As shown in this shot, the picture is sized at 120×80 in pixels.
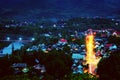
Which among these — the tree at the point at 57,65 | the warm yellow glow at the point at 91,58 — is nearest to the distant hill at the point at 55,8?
the warm yellow glow at the point at 91,58

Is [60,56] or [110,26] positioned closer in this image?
[60,56]

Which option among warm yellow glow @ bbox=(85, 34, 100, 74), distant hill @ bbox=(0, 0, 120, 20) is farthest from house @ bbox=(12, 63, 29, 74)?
distant hill @ bbox=(0, 0, 120, 20)

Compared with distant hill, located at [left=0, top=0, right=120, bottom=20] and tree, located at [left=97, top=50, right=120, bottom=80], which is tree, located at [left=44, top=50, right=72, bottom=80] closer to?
tree, located at [left=97, top=50, right=120, bottom=80]

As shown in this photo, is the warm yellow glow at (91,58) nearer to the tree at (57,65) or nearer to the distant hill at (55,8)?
the tree at (57,65)

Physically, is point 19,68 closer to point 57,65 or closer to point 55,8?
point 57,65

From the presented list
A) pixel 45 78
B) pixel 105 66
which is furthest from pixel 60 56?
pixel 45 78

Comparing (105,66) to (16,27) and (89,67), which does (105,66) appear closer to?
(89,67)
